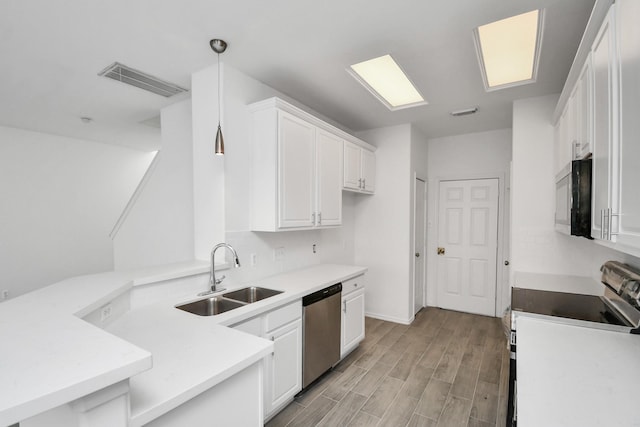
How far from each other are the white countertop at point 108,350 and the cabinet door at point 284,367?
36 cm

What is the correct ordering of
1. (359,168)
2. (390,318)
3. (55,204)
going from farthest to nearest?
(55,204)
(390,318)
(359,168)

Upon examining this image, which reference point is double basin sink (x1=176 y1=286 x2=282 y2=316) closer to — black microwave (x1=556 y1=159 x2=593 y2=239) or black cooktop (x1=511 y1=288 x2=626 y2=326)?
black cooktop (x1=511 y1=288 x2=626 y2=326)

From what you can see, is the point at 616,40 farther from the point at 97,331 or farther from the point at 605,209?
the point at 97,331

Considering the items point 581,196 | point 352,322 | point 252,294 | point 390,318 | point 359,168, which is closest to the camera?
point 581,196

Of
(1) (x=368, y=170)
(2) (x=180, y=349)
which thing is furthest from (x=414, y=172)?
(2) (x=180, y=349)

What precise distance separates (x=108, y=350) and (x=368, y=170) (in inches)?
139

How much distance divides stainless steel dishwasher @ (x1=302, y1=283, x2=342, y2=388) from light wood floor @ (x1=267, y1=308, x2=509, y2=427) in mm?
178

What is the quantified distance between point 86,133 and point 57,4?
3.57 meters

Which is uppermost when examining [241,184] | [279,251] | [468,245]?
[241,184]

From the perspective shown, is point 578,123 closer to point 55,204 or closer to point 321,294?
point 321,294

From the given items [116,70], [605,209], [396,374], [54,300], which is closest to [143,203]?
[116,70]

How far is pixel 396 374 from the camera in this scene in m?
2.77

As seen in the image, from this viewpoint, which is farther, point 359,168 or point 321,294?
point 359,168

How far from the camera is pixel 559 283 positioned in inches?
102
